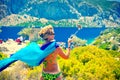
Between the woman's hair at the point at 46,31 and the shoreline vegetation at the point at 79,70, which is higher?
the woman's hair at the point at 46,31

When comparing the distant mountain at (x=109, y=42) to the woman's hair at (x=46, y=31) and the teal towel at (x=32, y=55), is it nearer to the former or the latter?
the teal towel at (x=32, y=55)

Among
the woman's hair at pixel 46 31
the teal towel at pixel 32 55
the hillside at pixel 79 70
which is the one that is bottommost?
the hillside at pixel 79 70

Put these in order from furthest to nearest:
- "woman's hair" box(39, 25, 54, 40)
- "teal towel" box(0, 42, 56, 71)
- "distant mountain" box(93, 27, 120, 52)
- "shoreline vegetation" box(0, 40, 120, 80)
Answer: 1. "distant mountain" box(93, 27, 120, 52)
2. "shoreline vegetation" box(0, 40, 120, 80)
3. "teal towel" box(0, 42, 56, 71)
4. "woman's hair" box(39, 25, 54, 40)

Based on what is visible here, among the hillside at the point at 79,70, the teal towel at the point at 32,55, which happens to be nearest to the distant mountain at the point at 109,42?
the hillside at the point at 79,70

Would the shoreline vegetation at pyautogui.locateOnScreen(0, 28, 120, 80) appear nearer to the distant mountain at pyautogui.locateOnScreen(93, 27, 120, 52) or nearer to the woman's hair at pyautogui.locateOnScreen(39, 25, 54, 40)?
the woman's hair at pyautogui.locateOnScreen(39, 25, 54, 40)

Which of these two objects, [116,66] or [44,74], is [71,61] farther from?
[44,74]

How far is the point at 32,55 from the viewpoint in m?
5.74

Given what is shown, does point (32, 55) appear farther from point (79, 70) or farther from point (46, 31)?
point (79, 70)

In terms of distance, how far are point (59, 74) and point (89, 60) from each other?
1107 cm

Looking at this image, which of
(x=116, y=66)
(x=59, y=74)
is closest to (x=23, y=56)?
(x=59, y=74)

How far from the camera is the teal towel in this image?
5.48 meters

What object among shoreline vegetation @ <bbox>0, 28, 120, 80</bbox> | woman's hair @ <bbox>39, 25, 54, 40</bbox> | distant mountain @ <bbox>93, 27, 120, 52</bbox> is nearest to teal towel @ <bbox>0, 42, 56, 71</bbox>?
woman's hair @ <bbox>39, 25, 54, 40</bbox>

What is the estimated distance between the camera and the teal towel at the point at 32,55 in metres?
5.48

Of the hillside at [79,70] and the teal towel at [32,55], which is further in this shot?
the hillside at [79,70]
